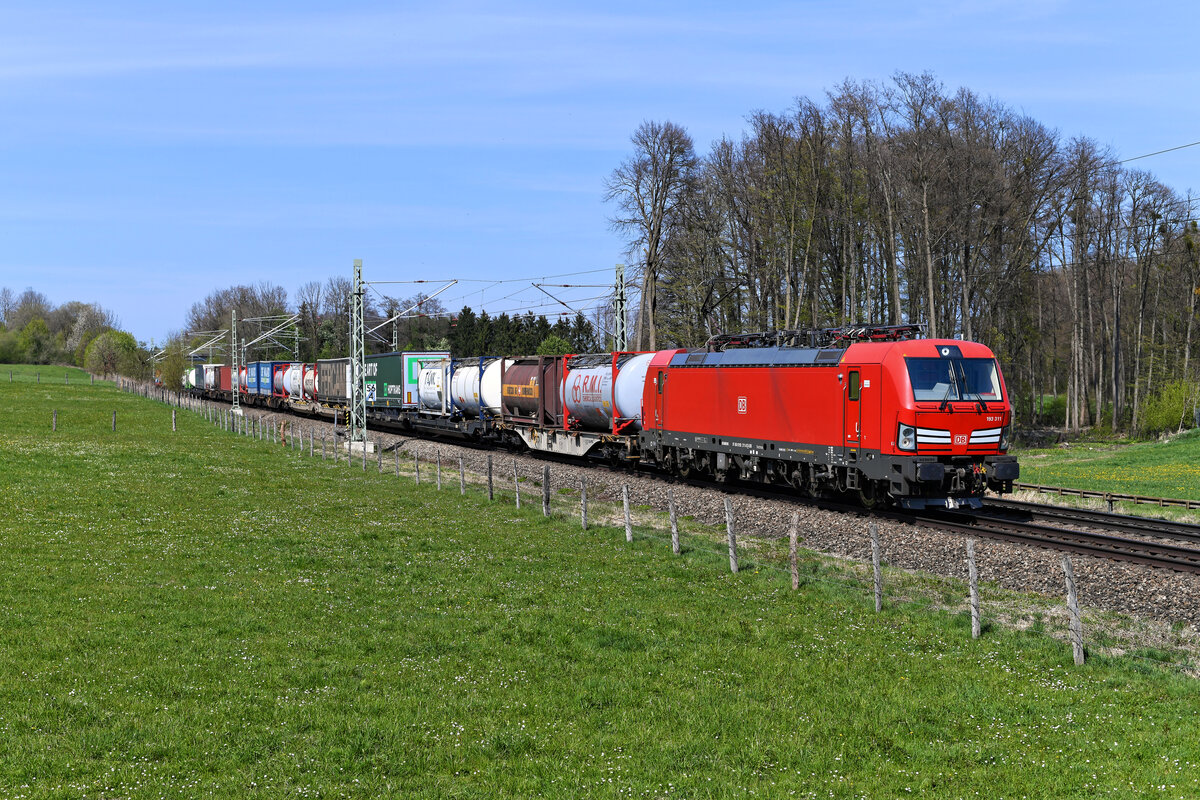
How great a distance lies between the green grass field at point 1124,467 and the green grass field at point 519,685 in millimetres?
20494

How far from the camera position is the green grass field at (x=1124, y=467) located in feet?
102

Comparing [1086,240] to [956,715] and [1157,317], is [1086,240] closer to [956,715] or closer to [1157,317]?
[1157,317]

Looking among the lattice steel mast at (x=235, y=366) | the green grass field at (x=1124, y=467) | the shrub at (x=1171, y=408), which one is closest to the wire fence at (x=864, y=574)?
the green grass field at (x=1124, y=467)

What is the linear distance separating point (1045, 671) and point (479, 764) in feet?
22.1

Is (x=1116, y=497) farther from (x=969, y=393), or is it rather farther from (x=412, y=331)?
(x=412, y=331)

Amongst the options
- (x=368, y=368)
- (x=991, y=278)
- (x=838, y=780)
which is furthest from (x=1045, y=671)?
(x=368, y=368)

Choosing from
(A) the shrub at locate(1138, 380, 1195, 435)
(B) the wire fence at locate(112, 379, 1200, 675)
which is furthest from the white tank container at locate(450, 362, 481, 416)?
(A) the shrub at locate(1138, 380, 1195, 435)

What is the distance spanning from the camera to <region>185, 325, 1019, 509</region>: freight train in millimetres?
20266

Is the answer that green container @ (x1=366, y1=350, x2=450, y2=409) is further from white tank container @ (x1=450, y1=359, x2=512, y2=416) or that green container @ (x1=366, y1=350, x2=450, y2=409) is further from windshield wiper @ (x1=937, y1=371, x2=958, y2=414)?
windshield wiper @ (x1=937, y1=371, x2=958, y2=414)

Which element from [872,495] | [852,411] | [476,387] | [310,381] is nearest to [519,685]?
[852,411]

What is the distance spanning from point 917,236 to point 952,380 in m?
30.7

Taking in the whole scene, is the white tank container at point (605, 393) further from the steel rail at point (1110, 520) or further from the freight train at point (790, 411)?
the steel rail at point (1110, 520)

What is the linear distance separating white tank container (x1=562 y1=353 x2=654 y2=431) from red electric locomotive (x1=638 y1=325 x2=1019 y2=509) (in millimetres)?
3328

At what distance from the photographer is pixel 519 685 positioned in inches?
407
